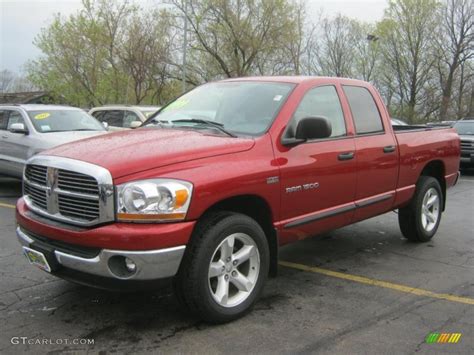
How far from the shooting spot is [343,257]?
5.56 m

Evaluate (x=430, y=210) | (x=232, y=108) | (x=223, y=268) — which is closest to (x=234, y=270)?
(x=223, y=268)

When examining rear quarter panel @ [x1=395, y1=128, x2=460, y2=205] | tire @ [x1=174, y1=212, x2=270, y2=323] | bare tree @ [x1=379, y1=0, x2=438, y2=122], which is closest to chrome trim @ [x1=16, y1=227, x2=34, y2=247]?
tire @ [x1=174, y1=212, x2=270, y2=323]

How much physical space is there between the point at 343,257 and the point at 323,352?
2.35m

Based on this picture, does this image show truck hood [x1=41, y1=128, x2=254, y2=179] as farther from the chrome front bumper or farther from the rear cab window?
the rear cab window

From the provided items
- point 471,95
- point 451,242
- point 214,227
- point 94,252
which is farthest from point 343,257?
point 471,95

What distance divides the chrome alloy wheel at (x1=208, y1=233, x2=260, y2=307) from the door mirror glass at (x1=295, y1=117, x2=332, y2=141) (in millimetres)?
960

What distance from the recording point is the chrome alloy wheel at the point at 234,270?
3.63 m

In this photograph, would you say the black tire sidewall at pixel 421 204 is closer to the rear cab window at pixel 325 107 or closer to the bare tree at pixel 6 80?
the rear cab window at pixel 325 107

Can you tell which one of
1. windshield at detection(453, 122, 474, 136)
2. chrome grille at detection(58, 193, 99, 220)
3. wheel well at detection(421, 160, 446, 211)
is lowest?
wheel well at detection(421, 160, 446, 211)

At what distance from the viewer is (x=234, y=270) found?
3748mm

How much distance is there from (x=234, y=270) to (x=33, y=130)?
256 inches

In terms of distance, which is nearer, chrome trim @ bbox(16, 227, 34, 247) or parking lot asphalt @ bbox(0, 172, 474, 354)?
parking lot asphalt @ bbox(0, 172, 474, 354)

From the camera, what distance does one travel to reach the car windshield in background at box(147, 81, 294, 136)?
424 centimetres

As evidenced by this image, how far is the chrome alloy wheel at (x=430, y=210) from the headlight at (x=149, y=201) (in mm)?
3814
